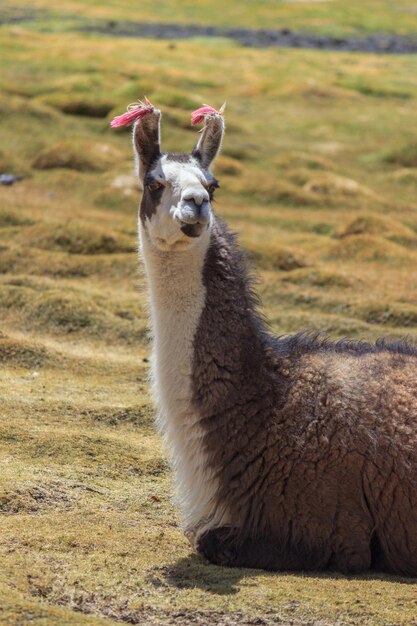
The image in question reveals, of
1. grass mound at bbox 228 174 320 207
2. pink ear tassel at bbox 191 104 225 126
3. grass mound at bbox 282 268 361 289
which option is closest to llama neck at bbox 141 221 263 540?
pink ear tassel at bbox 191 104 225 126

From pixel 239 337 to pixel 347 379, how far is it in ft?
2.62

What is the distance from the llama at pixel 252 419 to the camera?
780cm

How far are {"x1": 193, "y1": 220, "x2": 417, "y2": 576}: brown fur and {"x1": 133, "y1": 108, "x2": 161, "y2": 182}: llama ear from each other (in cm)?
68

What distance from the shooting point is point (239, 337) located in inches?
322

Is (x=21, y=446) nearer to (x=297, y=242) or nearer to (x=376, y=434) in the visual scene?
(x=376, y=434)

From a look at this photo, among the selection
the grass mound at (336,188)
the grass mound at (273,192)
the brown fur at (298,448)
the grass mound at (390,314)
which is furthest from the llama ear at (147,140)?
the grass mound at (336,188)

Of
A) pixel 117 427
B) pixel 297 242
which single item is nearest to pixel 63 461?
pixel 117 427

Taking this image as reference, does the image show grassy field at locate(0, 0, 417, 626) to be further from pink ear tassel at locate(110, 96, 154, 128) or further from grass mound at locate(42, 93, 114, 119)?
pink ear tassel at locate(110, 96, 154, 128)

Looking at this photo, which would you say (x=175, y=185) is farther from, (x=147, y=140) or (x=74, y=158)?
(x=74, y=158)

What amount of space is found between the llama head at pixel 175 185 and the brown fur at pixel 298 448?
1.16 feet

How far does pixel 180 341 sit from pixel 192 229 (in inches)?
30.9

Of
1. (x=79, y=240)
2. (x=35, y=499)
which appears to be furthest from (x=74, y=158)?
(x=35, y=499)

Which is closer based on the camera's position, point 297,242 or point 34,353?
point 34,353

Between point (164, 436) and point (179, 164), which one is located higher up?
point (179, 164)
